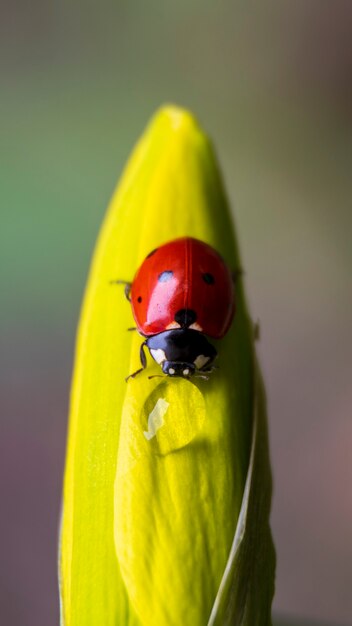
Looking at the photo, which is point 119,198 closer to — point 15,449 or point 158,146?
point 158,146

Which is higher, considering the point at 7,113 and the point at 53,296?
the point at 7,113

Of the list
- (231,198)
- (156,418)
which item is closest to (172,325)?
(156,418)

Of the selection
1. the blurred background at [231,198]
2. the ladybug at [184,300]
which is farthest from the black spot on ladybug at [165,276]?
the blurred background at [231,198]

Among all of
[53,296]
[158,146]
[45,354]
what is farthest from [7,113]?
[158,146]

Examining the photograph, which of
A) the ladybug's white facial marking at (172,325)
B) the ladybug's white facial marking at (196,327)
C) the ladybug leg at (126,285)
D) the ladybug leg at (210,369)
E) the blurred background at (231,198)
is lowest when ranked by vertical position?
the ladybug leg at (210,369)

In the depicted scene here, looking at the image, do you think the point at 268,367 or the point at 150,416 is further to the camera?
the point at 268,367

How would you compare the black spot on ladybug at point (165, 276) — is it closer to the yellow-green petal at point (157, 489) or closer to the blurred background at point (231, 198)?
the yellow-green petal at point (157, 489)
